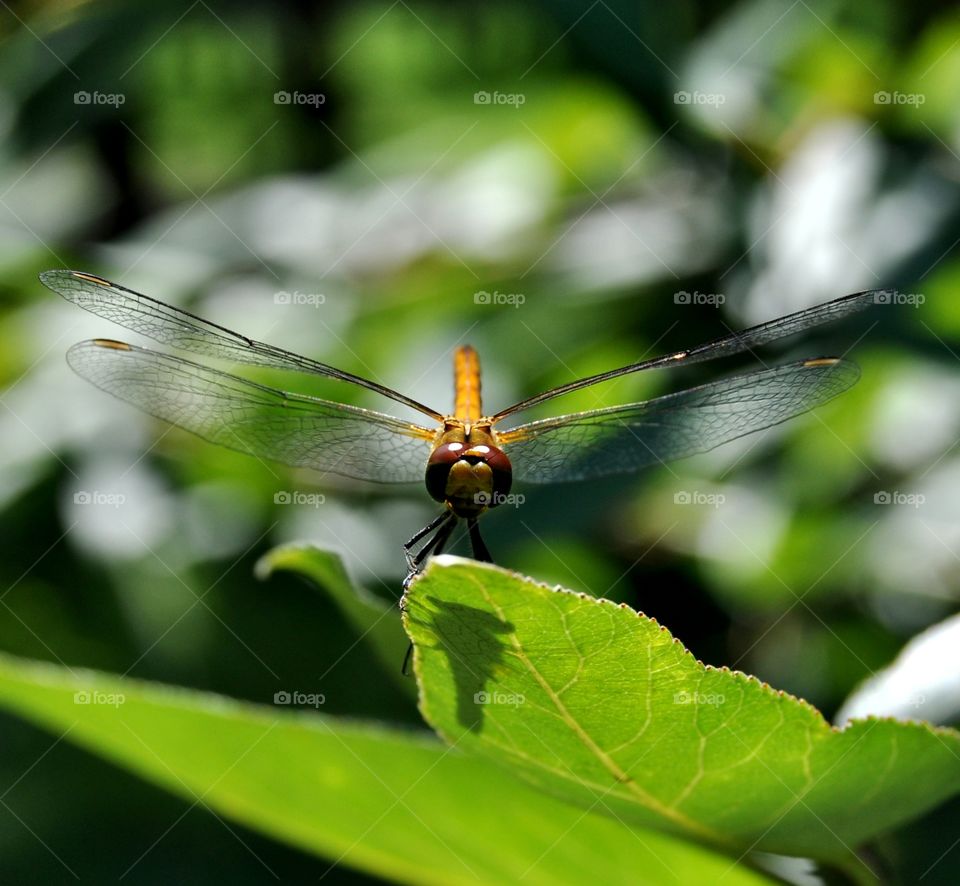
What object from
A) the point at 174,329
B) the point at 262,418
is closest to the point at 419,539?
the point at 262,418

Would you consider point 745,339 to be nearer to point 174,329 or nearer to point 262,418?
point 262,418

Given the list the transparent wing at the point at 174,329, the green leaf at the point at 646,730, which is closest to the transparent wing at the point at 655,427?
the transparent wing at the point at 174,329

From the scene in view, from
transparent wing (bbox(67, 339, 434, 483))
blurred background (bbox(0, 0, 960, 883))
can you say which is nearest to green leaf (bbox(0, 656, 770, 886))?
blurred background (bbox(0, 0, 960, 883))

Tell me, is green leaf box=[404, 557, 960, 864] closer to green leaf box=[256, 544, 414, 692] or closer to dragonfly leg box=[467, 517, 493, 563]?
green leaf box=[256, 544, 414, 692]

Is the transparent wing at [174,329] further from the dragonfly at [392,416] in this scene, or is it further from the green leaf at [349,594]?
the green leaf at [349,594]

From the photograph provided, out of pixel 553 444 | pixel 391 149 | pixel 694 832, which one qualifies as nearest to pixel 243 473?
pixel 553 444

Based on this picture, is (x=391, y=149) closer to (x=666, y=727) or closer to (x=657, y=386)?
(x=657, y=386)
